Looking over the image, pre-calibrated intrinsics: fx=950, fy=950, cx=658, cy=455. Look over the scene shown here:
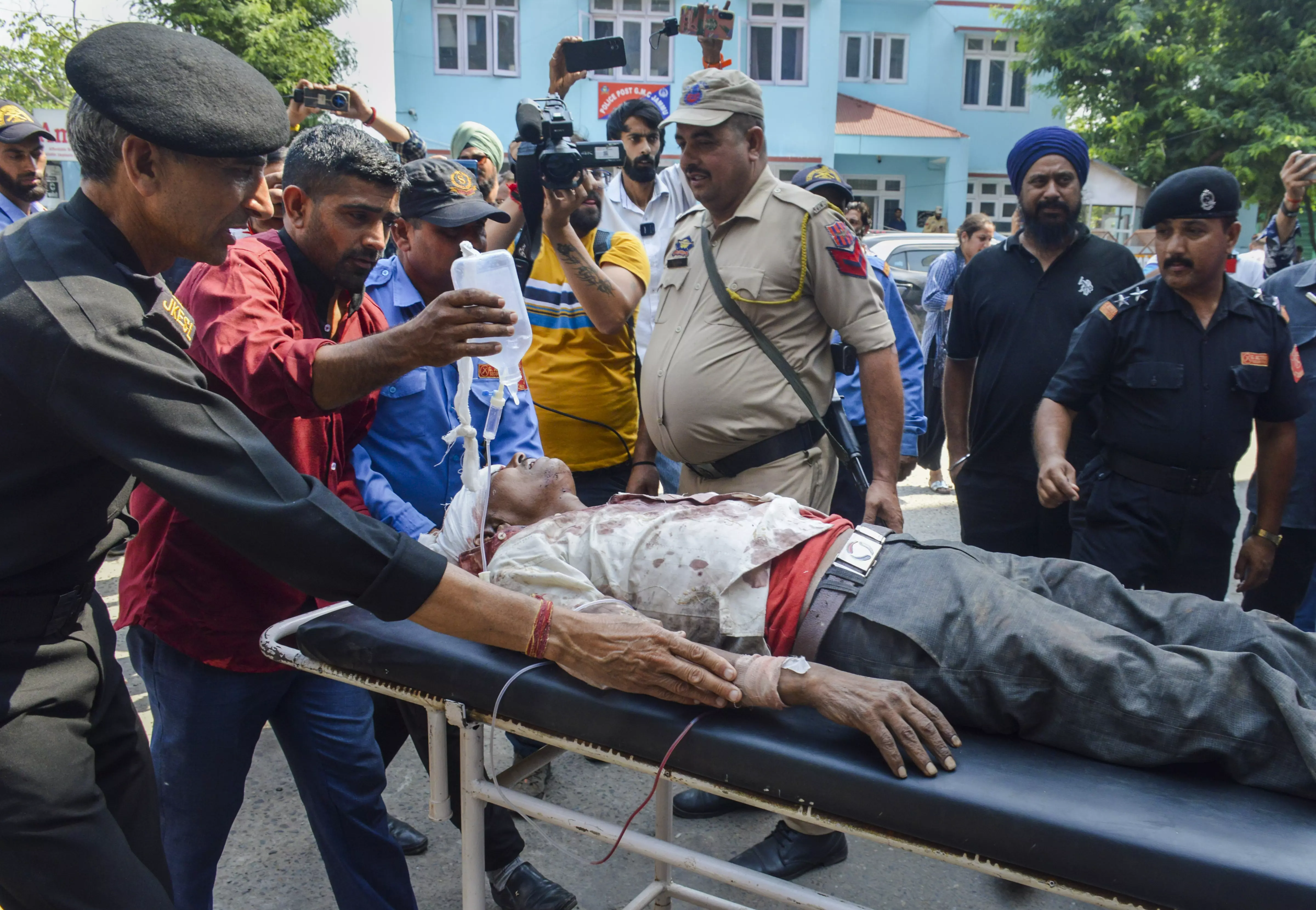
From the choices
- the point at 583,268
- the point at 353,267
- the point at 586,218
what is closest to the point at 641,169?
the point at 586,218

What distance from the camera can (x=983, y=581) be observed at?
1.84m

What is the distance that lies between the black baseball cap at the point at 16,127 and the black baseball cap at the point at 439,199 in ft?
11.3

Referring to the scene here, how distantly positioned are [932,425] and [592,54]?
3.91 m

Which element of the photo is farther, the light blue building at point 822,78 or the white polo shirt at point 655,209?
the light blue building at point 822,78

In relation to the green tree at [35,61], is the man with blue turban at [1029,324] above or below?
below

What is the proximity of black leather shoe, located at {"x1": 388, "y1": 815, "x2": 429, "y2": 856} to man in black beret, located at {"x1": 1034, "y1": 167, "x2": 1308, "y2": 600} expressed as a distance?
215 cm

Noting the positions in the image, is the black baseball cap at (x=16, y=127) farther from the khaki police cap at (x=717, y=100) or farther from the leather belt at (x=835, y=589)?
the leather belt at (x=835, y=589)

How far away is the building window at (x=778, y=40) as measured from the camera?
72.9 feet

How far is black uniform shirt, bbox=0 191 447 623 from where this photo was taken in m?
1.33

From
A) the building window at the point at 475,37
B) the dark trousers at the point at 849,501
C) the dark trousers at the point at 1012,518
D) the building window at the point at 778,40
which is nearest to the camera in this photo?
the dark trousers at the point at 1012,518

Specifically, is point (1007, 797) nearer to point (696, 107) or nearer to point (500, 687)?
point (500, 687)

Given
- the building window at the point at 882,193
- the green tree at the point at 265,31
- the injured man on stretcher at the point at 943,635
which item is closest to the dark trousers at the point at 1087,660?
the injured man on stretcher at the point at 943,635

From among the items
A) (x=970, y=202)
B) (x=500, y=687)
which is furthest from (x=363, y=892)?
(x=970, y=202)

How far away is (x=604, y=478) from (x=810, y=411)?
0.98m
